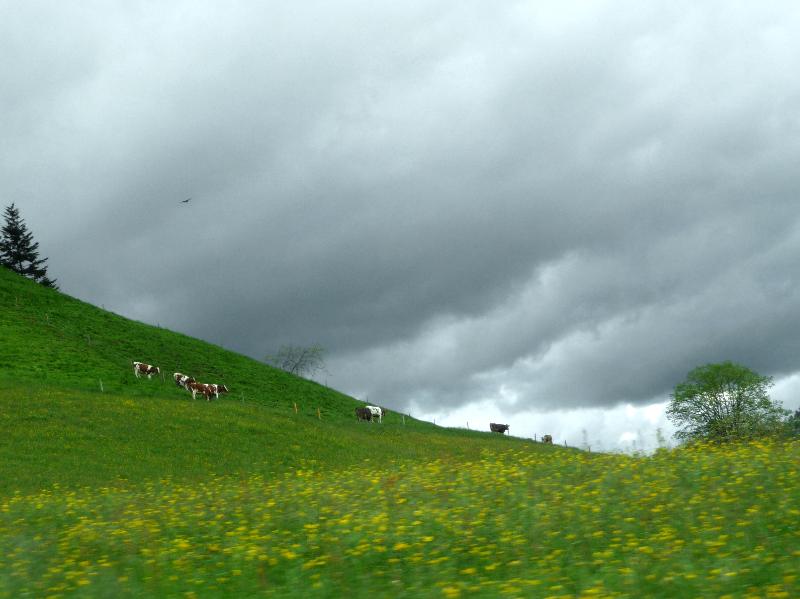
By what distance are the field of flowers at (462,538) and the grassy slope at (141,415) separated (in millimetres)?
18560

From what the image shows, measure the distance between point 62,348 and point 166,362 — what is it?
10.8m

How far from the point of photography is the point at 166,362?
73.6m

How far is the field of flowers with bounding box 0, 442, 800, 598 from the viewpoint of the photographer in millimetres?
9039

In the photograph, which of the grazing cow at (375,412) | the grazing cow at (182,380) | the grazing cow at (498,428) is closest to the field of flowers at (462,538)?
the grazing cow at (182,380)

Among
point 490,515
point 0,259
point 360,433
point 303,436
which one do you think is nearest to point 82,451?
point 303,436

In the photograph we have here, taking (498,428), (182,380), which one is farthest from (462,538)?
(498,428)

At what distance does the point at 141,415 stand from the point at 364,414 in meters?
26.6

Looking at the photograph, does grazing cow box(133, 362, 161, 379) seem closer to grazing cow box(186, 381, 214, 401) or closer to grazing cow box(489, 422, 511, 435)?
grazing cow box(186, 381, 214, 401)

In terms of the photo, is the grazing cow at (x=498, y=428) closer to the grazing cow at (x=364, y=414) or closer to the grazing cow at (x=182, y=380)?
the grazing cow at (x=364, y=414)

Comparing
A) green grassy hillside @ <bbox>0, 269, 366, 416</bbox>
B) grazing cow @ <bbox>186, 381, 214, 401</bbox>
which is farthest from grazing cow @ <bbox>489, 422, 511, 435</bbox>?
grazing cow @ <bbox>186, 381, 214, 401</bbox>

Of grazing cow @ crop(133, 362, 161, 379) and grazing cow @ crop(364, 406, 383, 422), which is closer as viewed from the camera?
grazing cow @ crop(133, 362, 161, 379)

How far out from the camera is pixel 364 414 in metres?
70.4

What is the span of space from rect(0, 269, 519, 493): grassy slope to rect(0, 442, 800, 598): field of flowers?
1856 centimetres

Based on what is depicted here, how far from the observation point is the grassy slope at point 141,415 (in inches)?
1453
